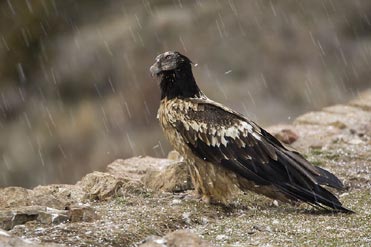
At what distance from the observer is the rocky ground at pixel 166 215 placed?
6166 millimetres

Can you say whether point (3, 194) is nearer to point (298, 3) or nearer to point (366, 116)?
point (366, 116)

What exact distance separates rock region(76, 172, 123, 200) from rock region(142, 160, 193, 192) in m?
0.53

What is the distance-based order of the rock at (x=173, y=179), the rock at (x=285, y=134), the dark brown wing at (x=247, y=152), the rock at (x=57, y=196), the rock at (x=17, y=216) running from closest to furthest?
the rock at (x=17, y=216), the rock at (x=57, y=196), the dark brown wing at (x=247, y=152), the rock at (x=173, y=179), the rock at (x=285, y=134)

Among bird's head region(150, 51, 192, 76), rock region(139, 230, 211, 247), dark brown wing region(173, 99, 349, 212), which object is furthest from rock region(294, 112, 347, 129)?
rock region(139, 230, 211, 247)

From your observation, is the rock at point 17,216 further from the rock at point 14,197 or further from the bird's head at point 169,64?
the bird's head at point 169,64

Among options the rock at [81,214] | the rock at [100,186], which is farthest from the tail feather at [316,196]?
the rock at [81,214]

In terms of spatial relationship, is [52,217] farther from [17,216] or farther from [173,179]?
[173,179]

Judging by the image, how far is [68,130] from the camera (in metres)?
25.8

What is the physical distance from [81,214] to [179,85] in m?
2.20

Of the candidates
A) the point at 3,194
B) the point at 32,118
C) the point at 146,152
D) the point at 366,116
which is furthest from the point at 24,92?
the point at 3,194

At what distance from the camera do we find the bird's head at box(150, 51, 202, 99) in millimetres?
8258

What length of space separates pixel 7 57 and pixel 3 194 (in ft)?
72.7

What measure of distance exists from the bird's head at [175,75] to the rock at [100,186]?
1.17 metres

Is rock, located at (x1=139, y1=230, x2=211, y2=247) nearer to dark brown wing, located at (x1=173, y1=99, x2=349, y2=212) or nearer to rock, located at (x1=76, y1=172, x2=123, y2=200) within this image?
dark brown wing, located at (x1=173, y1=99, x2=349, y2=212)
